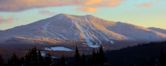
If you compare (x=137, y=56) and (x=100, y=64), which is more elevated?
(x=100, y=64)

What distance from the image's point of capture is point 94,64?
265ft

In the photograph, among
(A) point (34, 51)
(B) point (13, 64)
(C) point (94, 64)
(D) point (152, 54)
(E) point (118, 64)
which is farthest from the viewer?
(D) point (152, 54)

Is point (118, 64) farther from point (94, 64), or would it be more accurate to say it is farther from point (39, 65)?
point (39, 65)

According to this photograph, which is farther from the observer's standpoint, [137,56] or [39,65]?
[137,56]

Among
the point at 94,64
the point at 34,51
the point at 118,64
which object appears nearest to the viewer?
the point at 34,51

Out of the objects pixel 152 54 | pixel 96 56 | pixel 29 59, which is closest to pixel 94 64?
pixel 96 56

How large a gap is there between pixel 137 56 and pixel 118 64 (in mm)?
21653

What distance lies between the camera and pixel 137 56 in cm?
19725

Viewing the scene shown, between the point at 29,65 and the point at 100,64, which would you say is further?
the point at 100,64

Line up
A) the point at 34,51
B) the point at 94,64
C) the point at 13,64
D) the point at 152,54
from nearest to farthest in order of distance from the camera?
the point at 34,51 → the point at 13,64 → the point at 94,64 → the point at 152,54

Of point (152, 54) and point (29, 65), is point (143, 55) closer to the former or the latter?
point (152, 54)

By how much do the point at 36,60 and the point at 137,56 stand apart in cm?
13673

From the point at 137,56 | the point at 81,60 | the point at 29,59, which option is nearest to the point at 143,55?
the point at 137,56

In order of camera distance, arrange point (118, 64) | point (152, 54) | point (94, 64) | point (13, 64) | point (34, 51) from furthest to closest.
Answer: point (152, 54)
point (118, 64)
point (94, 64)
point (13, 64)
point (34, 51)
